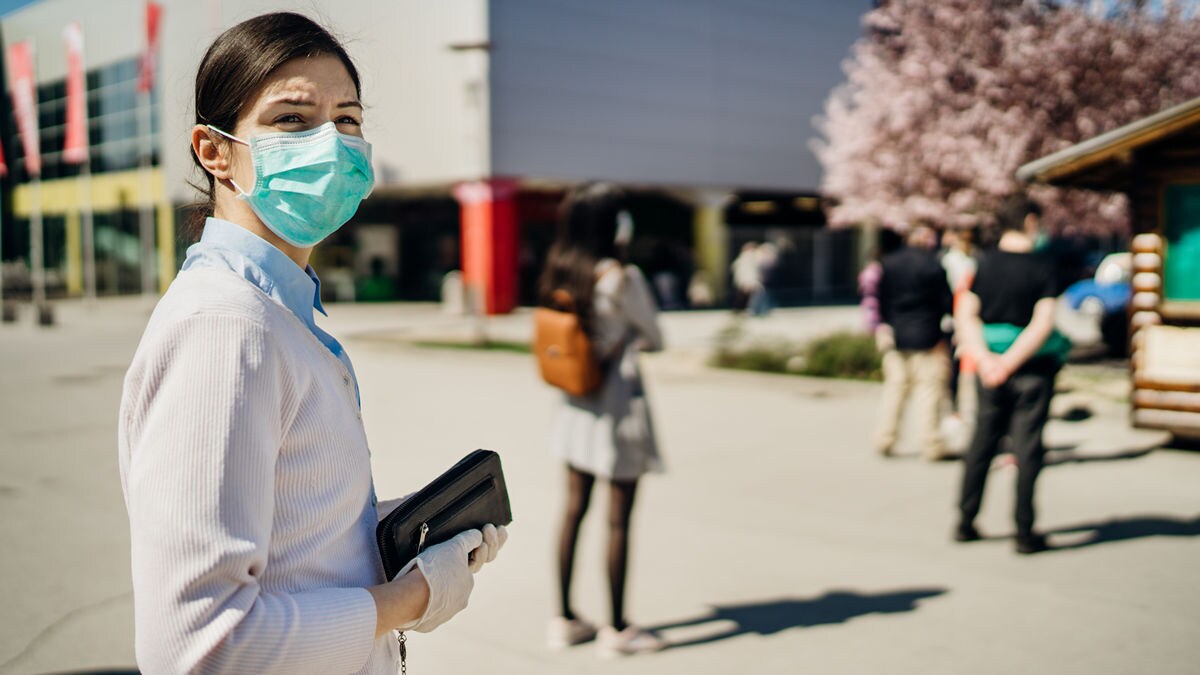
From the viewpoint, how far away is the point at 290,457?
1.36 meters

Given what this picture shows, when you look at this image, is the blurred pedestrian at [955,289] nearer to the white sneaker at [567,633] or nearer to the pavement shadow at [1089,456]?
the pavement shadow at [1089,456]

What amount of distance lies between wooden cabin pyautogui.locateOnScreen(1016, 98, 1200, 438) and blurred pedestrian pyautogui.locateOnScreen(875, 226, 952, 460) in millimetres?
1845

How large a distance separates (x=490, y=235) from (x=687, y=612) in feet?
71.0

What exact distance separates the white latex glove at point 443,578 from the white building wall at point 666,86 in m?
24.6

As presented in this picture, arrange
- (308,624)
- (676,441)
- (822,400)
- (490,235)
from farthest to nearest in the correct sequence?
(490,235) → (822,400) → (676,441) → (308,624)

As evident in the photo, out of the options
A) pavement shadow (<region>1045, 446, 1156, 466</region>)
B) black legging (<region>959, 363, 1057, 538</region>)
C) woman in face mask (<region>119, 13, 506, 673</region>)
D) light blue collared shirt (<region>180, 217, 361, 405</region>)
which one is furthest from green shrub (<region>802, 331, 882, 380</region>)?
light blue collared shirt (<region>180, 217, 361, 405</region>)

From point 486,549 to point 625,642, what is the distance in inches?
Result: 104

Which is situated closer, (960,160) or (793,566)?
(793,566)

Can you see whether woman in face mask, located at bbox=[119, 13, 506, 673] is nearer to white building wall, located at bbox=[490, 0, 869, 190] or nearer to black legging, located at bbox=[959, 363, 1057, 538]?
black legging, located at bbox=[959, 363, 1057, 538]

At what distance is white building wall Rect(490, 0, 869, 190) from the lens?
85.6ft

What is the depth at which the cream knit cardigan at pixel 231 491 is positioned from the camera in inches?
48.3

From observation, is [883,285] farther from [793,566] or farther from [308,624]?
[308,624]

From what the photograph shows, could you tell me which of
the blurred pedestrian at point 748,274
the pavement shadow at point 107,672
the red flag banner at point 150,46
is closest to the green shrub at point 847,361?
the pavement shadow at point 107,672

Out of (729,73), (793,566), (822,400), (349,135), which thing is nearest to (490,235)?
(729,73)
